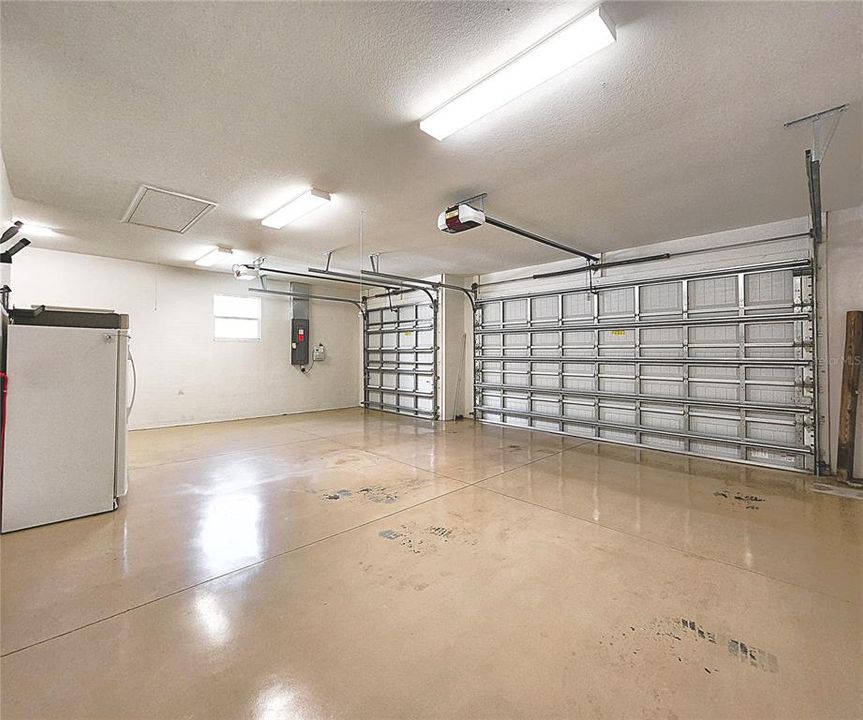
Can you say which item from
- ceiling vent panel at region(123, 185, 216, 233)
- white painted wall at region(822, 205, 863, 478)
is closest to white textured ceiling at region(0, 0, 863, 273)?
ceiling vent panel at region(123, 185, 216, 233)

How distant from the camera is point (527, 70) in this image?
192cm

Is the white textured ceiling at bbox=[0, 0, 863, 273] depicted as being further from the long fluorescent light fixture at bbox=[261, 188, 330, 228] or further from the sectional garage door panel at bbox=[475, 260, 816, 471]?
the sectional garage door panel at bbox=[475, 260, 816, 471]

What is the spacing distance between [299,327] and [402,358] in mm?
2192

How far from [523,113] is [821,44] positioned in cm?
133

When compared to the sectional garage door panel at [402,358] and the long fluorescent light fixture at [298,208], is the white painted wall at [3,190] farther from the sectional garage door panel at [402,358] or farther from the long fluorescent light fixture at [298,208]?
the sectional garage door panel at [402,358]

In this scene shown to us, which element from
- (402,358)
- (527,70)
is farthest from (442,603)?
(402,358)

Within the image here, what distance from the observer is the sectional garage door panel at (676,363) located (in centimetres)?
421

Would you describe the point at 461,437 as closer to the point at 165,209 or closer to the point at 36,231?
the point at 165,209

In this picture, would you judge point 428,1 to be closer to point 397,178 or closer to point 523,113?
point 523,113

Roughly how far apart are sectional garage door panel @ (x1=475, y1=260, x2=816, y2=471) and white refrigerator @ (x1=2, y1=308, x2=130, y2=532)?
17.2 ft

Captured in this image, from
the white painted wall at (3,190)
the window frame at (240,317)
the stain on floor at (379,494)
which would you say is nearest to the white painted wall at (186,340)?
the window frame at (240,317)

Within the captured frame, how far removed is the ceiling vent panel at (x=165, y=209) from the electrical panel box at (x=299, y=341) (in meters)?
3.67

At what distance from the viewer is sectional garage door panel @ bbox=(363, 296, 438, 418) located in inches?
304

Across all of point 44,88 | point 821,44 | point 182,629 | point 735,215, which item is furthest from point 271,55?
point 735,215
